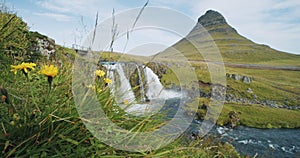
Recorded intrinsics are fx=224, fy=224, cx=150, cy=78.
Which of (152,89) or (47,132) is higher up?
(47,132)

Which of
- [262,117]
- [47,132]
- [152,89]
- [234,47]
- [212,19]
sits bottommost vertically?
[262,117]

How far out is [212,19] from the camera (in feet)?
602

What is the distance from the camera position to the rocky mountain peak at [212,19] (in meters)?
178

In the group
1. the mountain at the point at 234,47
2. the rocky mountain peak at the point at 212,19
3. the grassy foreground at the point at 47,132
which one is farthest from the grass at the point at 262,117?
the rocky mountain peak at the point at 212,19

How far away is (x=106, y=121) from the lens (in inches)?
81.0

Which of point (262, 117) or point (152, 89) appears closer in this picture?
point (152, 89)

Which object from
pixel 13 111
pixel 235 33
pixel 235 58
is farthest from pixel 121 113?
pixel 235 33

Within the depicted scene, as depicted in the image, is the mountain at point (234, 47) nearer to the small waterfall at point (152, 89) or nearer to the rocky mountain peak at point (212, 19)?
the rocky mountain peak at point (212, 19)

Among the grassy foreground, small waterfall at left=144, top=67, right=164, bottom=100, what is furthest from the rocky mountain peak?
the grassy foreground

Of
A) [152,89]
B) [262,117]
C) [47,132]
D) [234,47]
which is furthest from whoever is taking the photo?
[234,47]

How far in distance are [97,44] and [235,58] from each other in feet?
415

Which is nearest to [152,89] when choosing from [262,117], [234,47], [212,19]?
[262,117]

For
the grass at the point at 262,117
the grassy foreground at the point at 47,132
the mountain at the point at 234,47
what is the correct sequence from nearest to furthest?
the grassy foreground at the point at 47,132, the grass at the point at 262,117, the mountain at the point at 234,47

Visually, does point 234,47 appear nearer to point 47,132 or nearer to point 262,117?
point 262,117
